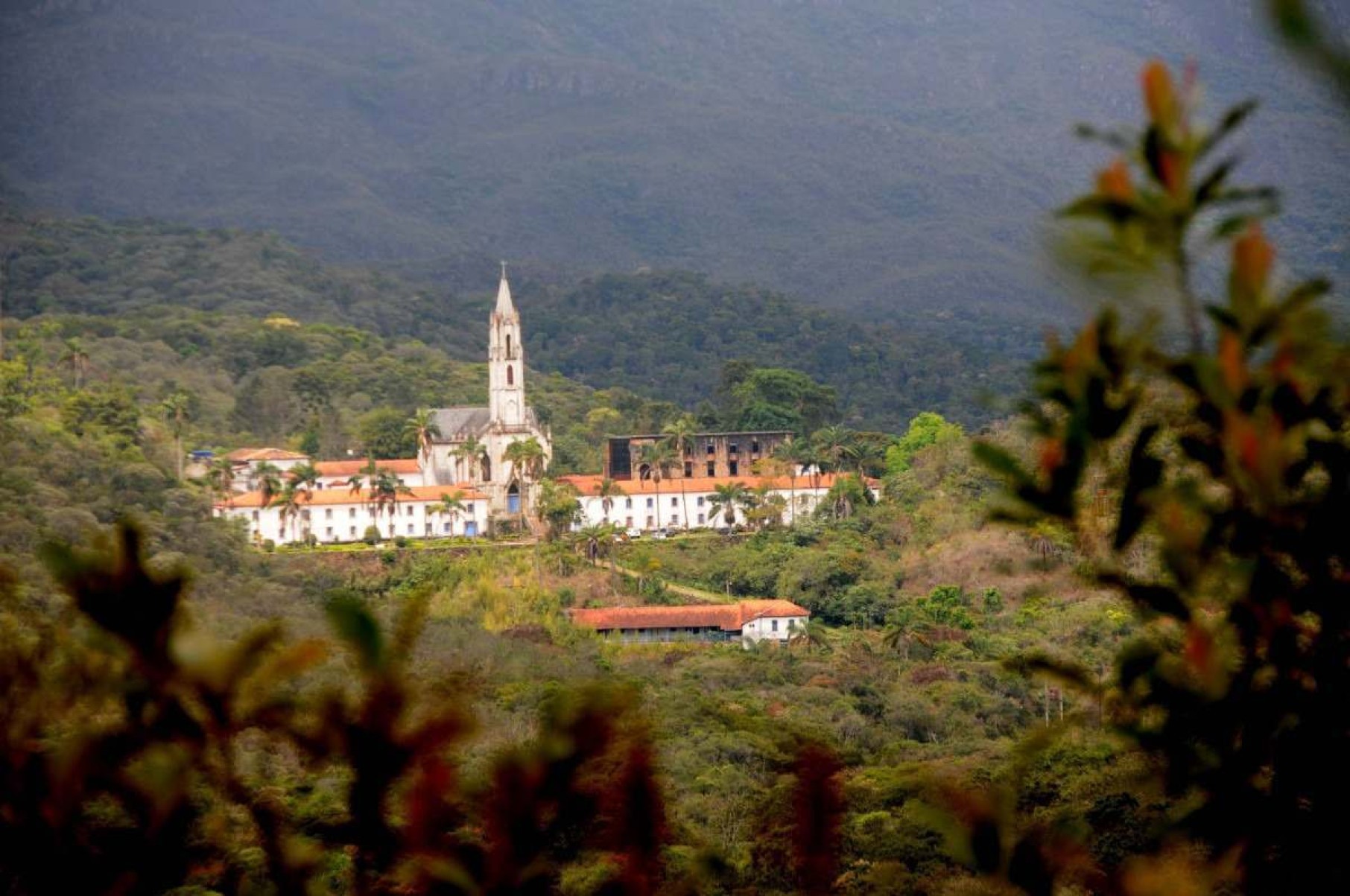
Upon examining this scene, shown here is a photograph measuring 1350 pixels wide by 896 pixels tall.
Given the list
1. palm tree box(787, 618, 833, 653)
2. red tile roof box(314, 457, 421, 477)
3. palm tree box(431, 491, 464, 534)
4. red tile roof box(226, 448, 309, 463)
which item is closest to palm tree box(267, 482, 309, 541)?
palm tree box(431, 491, 464, 534)

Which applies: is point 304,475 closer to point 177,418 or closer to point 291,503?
point 291,503

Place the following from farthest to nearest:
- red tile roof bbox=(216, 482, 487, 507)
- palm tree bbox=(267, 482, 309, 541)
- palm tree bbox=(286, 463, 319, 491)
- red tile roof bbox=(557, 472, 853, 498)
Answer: red tile roof bbox=(557, 472, 853, 498) < palm tree bbox=(286, 463, 319, 491) < red tile roof bbox=(216, 482, 487, 507) < palm tree bbox=(267, 482, 309, 541)

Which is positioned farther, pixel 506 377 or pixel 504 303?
pixel 504 303

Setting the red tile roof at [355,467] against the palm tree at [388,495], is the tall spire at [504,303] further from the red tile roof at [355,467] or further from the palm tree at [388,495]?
the palm tree at [388,495]

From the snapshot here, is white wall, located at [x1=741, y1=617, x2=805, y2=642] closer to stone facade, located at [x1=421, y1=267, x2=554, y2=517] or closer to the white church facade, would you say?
the white church facade

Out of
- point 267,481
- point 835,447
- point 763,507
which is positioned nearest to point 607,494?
point 763,507
